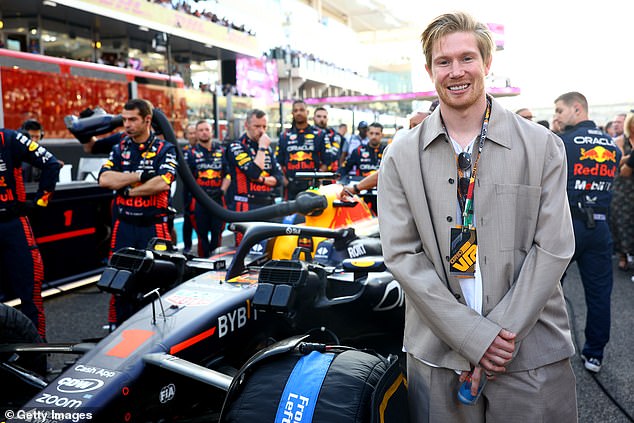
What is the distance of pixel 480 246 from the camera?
1.47 metres

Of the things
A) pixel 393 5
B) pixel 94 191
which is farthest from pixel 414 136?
pixel 393 5

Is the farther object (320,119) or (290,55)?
(290,55)

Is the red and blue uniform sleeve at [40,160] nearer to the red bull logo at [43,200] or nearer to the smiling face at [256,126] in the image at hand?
the red bull logo at [43,200]

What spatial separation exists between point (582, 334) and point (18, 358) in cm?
373

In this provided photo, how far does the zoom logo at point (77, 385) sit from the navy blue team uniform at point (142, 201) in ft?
6.69

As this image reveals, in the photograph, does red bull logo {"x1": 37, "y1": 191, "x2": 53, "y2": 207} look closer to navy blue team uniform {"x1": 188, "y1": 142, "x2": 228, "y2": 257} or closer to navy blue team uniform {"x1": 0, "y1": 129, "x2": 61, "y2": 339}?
navy blue team uniform {"x1": 0, "y1": 129, "x2": 61, "y2": 339}

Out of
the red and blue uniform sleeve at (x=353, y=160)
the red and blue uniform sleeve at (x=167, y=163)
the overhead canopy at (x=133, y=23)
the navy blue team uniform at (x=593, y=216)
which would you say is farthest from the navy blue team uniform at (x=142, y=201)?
the overhead canopy at (x=133, y=23)

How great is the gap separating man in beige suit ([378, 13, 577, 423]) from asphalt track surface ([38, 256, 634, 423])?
1.69 meters

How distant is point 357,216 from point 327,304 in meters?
1.56

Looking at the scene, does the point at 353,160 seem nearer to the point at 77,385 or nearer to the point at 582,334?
the point at 582,334

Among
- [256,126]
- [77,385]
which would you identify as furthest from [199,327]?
[256,126]

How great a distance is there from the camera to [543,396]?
147 centimetres

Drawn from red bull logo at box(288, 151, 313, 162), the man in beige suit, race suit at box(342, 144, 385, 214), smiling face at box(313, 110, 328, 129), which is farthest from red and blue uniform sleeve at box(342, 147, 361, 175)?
the man in beige suit

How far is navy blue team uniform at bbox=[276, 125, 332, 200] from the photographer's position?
22.9 feet
